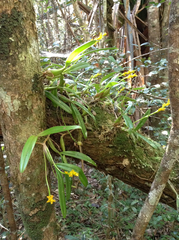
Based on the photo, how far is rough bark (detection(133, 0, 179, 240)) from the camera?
2.11 feet

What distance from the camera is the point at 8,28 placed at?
55 centimetres

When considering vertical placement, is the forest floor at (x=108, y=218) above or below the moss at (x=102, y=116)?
below

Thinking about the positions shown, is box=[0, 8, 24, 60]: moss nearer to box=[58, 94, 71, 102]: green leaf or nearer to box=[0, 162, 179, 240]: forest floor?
box=[58, 94, 71, 102]: green leaf

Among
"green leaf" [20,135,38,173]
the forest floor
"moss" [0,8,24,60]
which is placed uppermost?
"moss" [0,8,24,60]

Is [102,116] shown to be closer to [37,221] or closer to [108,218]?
[37,221]

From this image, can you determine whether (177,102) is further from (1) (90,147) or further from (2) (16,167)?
(2) (16,167)

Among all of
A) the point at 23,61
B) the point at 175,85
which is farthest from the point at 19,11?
the point at 175,85

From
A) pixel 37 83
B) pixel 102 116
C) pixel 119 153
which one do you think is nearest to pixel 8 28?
pixel 37 83

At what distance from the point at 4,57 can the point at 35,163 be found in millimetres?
395

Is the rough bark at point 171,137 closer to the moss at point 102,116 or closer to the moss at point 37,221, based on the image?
the moss at point 102,116

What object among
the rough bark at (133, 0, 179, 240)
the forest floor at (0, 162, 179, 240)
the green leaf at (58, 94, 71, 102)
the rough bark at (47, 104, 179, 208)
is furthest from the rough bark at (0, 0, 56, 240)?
the forest floor at (0, 162, 179, 240)

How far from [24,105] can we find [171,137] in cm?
62

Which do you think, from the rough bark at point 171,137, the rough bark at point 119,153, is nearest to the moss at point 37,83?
the rough bark at point 119,153

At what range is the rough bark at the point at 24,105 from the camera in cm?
56
